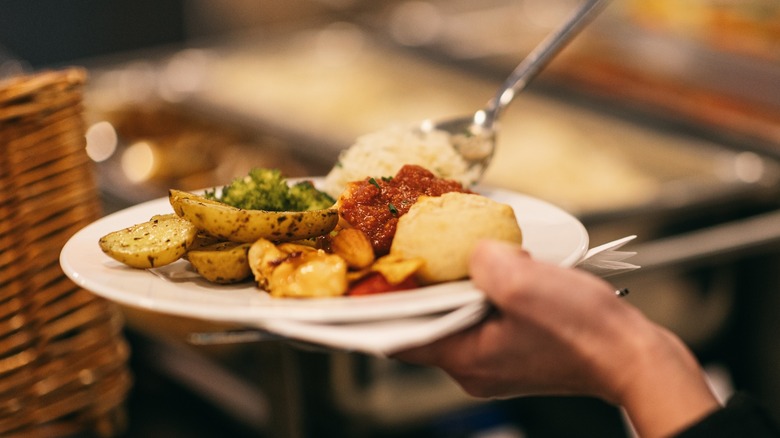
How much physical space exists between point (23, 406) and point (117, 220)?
413 millimetres

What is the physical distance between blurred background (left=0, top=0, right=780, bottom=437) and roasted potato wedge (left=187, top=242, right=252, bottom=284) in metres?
1.40

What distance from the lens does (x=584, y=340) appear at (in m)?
1.09

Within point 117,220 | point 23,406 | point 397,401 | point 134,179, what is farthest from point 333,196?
point 134,179

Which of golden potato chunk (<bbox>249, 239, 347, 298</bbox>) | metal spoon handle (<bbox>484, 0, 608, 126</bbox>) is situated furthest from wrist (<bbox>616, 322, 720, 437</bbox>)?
metal spoon handle (<bbox>484, 0, 608, 126</bbox>)

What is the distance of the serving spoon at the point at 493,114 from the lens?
77.3 inches

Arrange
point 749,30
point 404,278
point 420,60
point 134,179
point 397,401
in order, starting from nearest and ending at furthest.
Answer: point 404,278, point 397,401, point 134,179, point 749,30, point 420,60

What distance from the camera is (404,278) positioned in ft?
3.98

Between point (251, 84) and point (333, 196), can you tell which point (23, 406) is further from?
point (251, 84)

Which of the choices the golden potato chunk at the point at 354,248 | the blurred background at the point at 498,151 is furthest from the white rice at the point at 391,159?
the blurred background at the point at 498,151

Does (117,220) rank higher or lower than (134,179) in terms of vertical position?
higher

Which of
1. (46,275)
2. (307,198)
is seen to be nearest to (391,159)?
(307,198)

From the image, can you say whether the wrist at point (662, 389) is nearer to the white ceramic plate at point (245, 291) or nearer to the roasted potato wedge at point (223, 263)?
the white ceramic plate at point (245, 291)

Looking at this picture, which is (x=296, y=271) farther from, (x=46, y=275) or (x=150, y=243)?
(x=46, y=275)

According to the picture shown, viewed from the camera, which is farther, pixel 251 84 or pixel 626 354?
pixel 251 84
